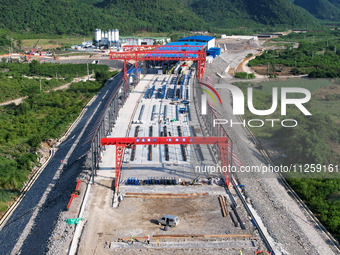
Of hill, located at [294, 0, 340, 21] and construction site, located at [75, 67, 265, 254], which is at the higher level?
hill, located at [294, 0, 340, 21]

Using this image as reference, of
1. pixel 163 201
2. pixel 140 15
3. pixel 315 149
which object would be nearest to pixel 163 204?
pixel 163 201

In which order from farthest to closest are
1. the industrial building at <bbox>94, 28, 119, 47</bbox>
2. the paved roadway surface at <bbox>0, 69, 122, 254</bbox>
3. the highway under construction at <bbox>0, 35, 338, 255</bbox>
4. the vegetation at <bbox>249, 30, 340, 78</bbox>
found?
the industrial building at <bbox>94, 28, 119, 47</bbox> < the vegetation at <bbox>249, 30, 340, 78</bbox> < the paved roadway surface at <bbox>0, 69, 122, 254</bbox> < the highway under construction at <bbox>0, 35, 338, 255</bbox>

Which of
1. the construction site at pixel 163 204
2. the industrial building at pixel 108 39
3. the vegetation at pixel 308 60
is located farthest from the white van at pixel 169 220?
the industrial building at pixel 108 39

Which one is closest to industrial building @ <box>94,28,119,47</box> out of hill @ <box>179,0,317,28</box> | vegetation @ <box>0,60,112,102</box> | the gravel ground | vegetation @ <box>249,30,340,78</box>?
vegetation @ <box>0,60,112,102</box>

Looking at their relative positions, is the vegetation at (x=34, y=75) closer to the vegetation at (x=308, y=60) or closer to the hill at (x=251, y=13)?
the vegetation at (x=308, y=60)

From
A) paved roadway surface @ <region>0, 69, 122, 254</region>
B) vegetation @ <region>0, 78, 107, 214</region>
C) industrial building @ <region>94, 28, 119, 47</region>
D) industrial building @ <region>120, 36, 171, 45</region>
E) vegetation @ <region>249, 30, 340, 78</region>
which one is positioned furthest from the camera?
industrial building @ <region>120, 36, 171, 45</region>

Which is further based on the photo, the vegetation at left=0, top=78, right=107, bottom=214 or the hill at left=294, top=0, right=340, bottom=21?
the hill at left=294, top=0, right=340, bottom=21

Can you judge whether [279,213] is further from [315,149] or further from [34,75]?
[34,75]

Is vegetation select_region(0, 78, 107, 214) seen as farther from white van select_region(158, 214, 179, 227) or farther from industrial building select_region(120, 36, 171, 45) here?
industrial building select_region(120, 36, 171, 45)
